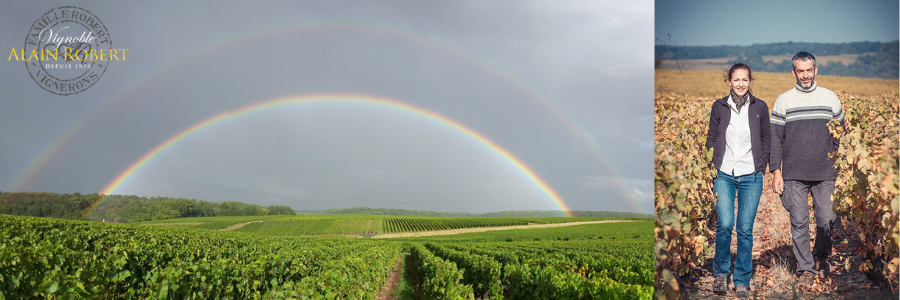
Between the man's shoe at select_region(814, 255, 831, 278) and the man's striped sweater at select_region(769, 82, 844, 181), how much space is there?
2.10 ft

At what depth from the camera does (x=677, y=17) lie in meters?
3.61

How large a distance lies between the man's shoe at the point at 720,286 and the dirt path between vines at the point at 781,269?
3cm

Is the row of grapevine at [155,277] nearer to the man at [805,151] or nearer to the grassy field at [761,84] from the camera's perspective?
the grassy field at [761,84]

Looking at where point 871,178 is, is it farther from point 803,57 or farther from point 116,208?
point 116,208

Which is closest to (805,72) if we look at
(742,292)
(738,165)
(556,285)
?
(738,165)

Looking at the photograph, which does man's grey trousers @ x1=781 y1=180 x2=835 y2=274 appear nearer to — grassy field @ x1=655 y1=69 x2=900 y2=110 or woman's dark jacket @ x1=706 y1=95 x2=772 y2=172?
woman's dark jacket @ x1=706 y1=95 x2=772 y2=172

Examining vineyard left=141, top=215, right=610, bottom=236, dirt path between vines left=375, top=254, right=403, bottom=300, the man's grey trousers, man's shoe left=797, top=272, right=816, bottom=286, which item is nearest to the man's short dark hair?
the man's grey trousers

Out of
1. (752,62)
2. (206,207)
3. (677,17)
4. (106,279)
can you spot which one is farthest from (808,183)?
(206,207)

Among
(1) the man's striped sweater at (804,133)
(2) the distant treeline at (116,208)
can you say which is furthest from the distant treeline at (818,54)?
(2) the distant treeline at (116,208)

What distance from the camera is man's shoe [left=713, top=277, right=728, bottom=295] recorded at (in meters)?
3.45

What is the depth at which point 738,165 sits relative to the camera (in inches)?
137

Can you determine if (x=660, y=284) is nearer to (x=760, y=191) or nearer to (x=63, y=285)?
(x=760, y=191)

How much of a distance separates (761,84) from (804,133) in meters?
0.52

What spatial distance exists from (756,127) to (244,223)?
5363 inches
